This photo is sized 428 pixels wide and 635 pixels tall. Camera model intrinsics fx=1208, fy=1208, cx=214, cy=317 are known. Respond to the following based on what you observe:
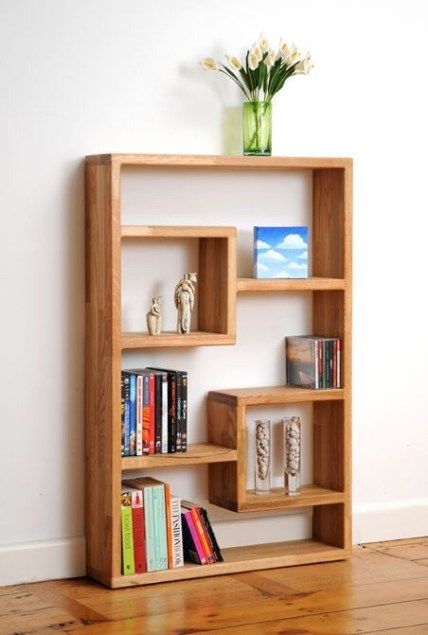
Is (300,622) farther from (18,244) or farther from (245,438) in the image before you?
(18,244)

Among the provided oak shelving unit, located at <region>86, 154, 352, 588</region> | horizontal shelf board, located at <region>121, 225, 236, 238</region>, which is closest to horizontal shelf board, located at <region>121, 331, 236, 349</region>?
oak shelving unit, located at <region>86, 154, 352, 588</region>

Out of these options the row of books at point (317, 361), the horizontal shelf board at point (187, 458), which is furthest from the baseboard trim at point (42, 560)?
the row of books at point (317, 361)

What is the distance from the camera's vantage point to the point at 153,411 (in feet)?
12.1

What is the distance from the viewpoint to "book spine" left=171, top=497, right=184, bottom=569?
147 inches

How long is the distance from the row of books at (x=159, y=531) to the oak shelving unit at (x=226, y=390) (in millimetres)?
44

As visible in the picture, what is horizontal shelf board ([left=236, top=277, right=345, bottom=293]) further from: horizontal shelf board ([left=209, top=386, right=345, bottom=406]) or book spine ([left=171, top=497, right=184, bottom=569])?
book spine ([left=171, top=497, right=184, bottom=569])

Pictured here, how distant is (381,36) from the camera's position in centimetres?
423

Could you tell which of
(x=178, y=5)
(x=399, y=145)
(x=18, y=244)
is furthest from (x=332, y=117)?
(x=18, y=244)

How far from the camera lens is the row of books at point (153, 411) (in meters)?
3.65

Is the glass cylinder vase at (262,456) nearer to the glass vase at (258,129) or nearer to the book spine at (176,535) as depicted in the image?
the book spine at (176,535)

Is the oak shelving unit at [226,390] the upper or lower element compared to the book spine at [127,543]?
upper

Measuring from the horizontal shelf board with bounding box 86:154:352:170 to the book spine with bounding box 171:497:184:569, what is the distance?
104cm

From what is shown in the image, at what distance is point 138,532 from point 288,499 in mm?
522

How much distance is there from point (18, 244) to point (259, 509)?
1.12 meters
